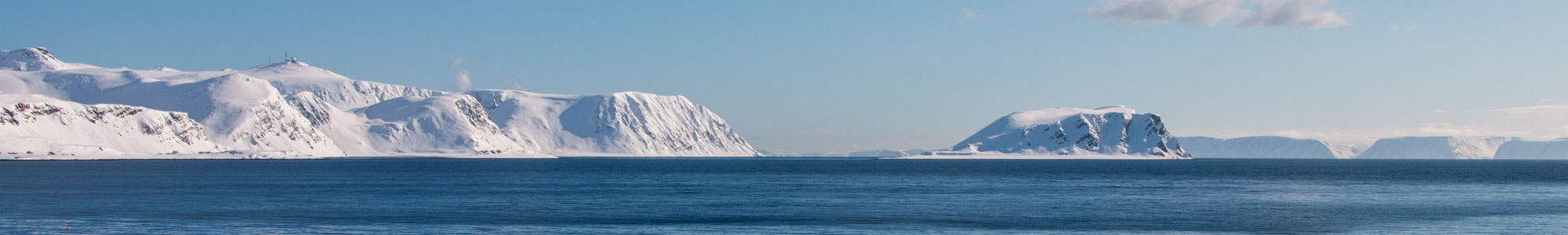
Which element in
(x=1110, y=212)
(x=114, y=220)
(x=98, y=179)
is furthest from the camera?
(x=98, y=179)

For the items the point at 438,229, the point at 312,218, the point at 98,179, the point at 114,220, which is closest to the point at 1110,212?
the point at 438,229

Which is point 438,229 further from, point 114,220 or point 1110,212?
point 1110,212

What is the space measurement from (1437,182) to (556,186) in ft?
307

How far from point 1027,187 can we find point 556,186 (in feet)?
141

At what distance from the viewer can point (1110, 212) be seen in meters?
75.1

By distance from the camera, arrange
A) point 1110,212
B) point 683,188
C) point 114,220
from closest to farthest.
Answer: point 114,220
point 1110,212
point 683,188

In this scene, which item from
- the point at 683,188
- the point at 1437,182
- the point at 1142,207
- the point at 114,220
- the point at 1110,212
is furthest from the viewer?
the point at 1437,182

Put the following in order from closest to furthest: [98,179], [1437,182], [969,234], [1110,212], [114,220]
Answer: [969,234] → [114,220] → [1110,212] → [98,179] → [1437,182]

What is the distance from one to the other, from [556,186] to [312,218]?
163 ft

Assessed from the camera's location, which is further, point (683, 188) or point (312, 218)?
point (683, 188)

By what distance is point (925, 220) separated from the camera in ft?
219

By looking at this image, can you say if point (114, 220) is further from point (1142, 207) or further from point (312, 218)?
point (1142, 207)

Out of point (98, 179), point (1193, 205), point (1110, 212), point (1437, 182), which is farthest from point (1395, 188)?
point (98, 179)

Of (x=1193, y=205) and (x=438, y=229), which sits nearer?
(x=438, y=229)
